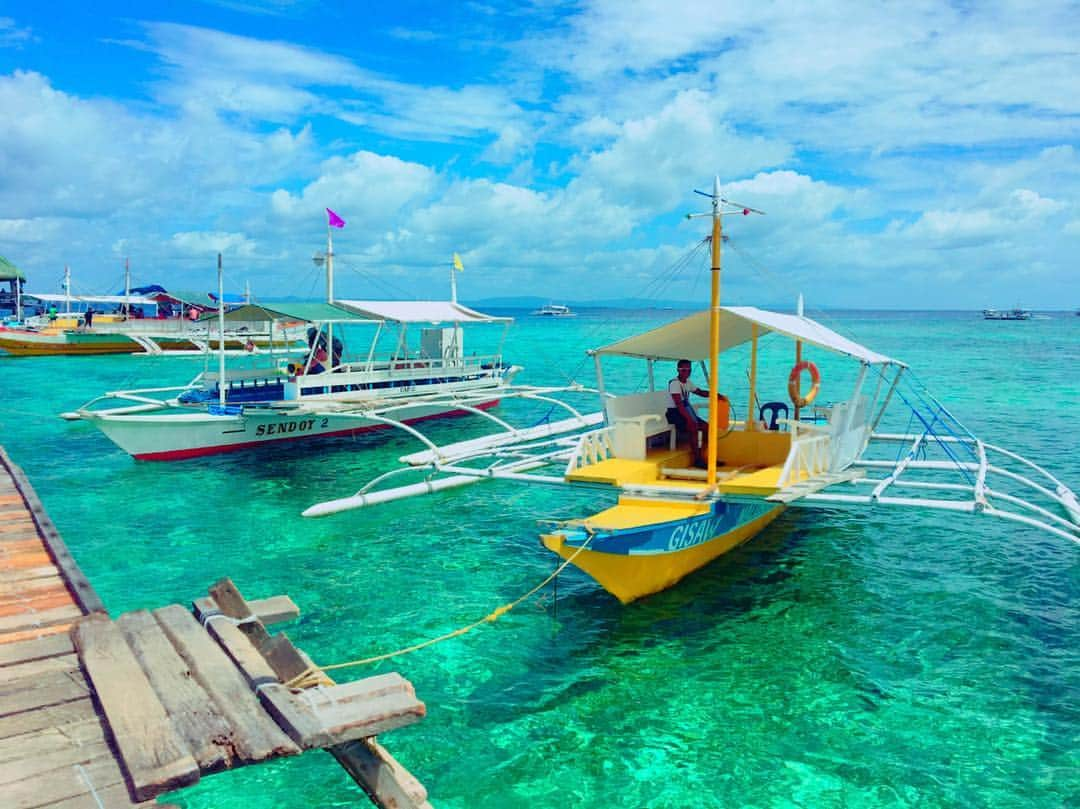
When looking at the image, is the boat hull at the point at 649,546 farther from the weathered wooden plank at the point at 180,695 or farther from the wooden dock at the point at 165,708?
the weathered wooden plank at the point at 180,695

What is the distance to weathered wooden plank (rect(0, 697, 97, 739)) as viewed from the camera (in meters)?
4.04

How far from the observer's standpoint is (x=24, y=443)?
71.9 feet

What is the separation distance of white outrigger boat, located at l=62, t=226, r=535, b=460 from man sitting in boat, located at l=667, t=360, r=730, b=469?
6204 mm

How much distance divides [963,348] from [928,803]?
80.3m

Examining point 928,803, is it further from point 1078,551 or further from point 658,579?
point 1078,551

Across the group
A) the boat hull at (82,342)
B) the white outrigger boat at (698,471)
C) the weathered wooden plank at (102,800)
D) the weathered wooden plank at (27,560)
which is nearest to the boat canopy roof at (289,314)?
the white outrigger boat at (698,471)

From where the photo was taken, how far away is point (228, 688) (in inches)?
169

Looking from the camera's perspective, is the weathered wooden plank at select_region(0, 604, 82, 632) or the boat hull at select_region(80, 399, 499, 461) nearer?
the weathered wooden plank at select_region(0, 604, 82, 632)

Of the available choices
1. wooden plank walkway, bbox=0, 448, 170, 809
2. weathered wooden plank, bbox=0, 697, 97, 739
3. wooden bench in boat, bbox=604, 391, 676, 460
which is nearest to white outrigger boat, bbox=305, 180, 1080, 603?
wooden bench in boat, bbox=604, 391, 676, 460

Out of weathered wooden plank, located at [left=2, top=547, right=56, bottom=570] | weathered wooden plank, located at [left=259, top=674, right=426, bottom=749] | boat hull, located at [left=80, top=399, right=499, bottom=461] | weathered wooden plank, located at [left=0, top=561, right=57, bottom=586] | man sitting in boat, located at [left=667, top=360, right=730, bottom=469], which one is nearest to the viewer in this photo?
weathered wooden plank, located at [left=259, top=674, right=426, bottom=749]

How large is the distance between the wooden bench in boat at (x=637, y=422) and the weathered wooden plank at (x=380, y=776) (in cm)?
755

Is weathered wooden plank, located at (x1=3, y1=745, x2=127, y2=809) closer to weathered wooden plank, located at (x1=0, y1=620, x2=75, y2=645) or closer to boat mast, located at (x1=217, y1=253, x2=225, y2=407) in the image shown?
weathered wooden plank, located at (x1=0, y1=620, x2=75, y2=645)

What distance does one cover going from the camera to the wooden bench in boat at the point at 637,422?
11375mm

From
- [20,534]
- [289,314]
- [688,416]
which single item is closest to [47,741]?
[20,534]
